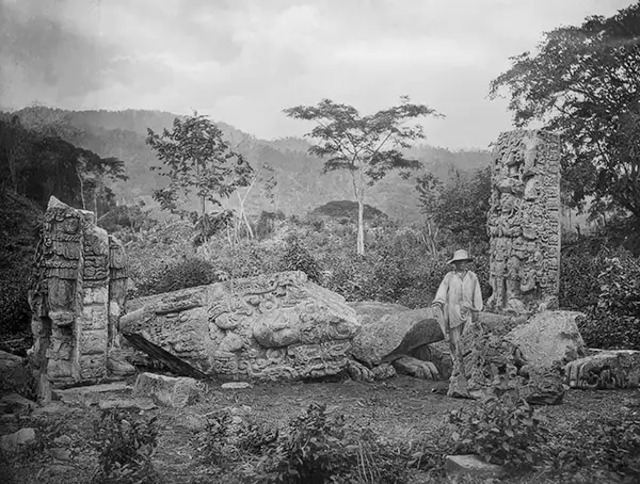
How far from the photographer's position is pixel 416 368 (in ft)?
25.0

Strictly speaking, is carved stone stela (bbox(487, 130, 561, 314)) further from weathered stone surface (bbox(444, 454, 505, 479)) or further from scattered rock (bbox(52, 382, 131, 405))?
weathered stone surface (bbox(444, 454, 505, 479))

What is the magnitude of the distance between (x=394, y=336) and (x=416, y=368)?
495mm

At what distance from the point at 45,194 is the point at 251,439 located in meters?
7.94

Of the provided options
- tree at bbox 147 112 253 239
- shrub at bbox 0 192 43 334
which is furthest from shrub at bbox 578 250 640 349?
tree at bbox 147 112 253 239

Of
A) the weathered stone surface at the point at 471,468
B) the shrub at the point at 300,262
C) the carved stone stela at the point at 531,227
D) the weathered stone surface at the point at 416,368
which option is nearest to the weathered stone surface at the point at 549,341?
the weathered stone surface at the point at 416,368

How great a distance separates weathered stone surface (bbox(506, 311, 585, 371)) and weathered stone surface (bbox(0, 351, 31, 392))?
5332mm

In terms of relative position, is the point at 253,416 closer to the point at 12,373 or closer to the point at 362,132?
the point at 12,373

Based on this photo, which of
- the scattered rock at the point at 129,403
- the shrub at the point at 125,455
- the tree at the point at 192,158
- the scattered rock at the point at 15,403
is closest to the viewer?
the shrub at the point at 125,455

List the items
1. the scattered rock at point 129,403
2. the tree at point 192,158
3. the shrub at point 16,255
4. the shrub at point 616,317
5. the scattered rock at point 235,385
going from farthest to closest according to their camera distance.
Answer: the tree at point 192,158, the shrub at point 16,255, the shrub at point 616,317, the scattered rock at point 235,385, the scattered rock at point 129,403

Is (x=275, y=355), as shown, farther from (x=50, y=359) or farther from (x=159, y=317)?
(x=50, y=359)

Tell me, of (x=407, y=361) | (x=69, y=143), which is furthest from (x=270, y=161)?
(x=407, y=361)

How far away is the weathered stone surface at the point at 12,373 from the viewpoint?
6.08 m

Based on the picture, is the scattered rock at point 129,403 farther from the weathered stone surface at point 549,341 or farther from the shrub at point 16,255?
the weathered stone surface at point 549,341

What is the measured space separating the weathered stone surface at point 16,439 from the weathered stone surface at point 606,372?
5.32 meters
